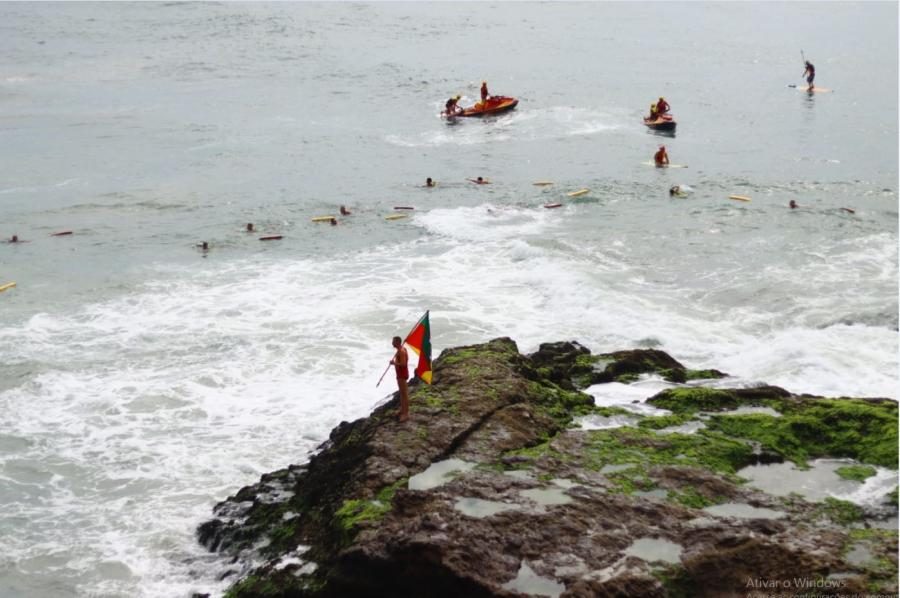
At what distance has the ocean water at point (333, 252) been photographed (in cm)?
1473

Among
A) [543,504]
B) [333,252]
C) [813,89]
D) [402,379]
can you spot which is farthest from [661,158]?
[543,504]

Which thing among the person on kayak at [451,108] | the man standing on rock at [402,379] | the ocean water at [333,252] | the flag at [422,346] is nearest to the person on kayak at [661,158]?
the ocean water at [333,252]

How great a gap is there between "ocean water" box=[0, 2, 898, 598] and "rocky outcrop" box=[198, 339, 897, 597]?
5.21 feet

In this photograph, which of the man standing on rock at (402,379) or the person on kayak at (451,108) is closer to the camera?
the man standing on rock at (402,379)

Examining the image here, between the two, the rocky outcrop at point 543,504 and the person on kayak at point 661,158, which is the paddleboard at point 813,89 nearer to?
the person on kayak at point 661,158

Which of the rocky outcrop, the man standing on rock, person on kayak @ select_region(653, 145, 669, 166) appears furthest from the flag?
person on kayak @ select_region(653, 145, 669, 166)

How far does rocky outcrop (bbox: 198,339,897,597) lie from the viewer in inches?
340

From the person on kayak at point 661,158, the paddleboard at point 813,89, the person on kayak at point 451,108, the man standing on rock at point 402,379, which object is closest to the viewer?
the man standing on rock at point 402,379

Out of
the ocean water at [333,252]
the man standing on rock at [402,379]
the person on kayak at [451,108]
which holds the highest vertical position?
the person on kayak at [451,108]

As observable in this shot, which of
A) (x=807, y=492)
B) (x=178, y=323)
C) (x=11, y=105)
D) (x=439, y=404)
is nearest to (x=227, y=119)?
(x=11, y=105)

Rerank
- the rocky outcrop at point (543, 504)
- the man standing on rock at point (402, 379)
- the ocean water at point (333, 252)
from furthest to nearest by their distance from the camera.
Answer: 1. the ocean water at point (333, 252)
2. the man standing on rock at point (402, 379)
3. the rocky outcrop at point (543, 504)

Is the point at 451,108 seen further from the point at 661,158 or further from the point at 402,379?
the point at 402,379

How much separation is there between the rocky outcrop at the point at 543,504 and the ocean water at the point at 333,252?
5.21 ft

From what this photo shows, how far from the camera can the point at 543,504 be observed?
32.0 ft
